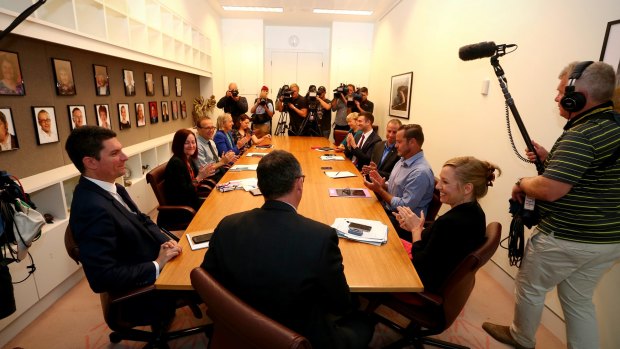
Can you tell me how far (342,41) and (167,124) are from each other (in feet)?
15.6

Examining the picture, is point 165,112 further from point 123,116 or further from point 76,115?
point 76,115

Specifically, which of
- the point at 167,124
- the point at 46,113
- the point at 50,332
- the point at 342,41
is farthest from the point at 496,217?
the point at 342,41

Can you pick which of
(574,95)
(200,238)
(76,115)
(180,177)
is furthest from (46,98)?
(574,95)

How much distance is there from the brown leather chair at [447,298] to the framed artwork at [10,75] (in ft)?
9.43

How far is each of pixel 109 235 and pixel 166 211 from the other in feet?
3.59

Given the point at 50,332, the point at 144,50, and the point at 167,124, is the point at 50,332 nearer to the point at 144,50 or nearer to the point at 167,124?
the point at 144,50

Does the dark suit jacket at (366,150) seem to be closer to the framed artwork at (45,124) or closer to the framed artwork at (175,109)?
the framed artwork at (45,124)

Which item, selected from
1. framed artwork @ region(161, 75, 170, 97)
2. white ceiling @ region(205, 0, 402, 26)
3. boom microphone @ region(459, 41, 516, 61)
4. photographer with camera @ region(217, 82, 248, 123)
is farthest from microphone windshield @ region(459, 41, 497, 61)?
white ceiling @ region(205, 0, 402, 26)

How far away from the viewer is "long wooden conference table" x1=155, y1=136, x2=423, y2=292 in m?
1.37

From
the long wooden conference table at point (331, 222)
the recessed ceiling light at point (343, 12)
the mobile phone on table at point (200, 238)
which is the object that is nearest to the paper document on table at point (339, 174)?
the long wooden conference table at point (331, 222)

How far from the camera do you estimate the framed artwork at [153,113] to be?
4.58m

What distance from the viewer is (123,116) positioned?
385 cm

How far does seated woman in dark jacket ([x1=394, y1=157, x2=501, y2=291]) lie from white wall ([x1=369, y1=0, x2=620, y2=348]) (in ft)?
3.23

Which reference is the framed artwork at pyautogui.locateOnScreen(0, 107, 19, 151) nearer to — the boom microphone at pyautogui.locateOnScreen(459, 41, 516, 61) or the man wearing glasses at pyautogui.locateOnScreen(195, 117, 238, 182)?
the man wearing glasses at pyautogui.locateOnScreen(195, 117, 238, 182)
